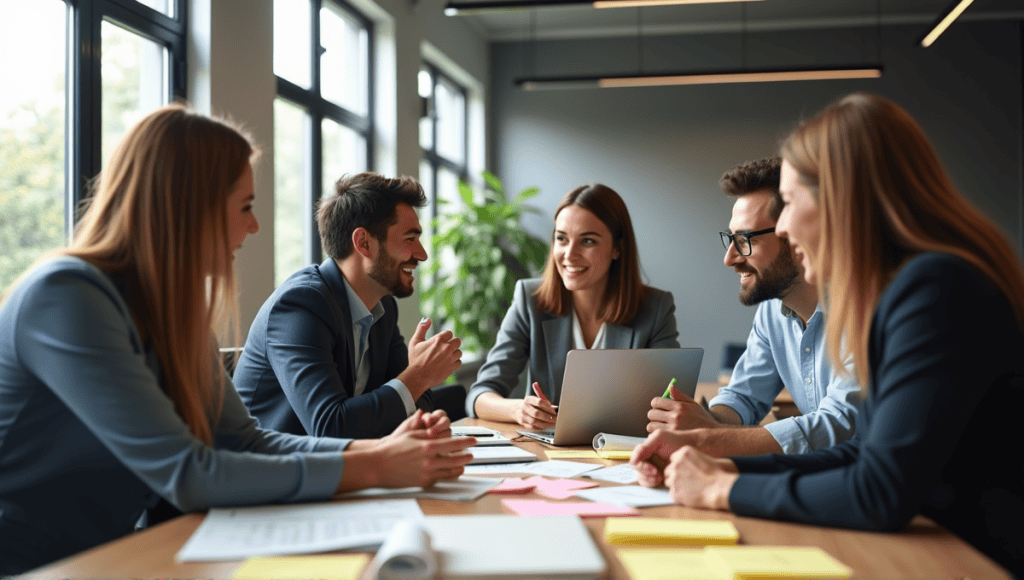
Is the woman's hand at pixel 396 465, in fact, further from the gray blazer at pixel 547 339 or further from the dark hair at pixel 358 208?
the gray blazer at pixel 547 339

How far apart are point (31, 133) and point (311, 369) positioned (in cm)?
142

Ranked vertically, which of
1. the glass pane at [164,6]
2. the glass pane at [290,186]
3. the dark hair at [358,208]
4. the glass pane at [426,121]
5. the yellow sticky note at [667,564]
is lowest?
the yellow sticky note at [667,564]

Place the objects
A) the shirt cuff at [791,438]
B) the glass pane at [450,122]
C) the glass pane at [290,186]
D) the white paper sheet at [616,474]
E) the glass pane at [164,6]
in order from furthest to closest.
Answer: the glass pane at [450,122] < the glass pane at [290,186] < the glass pane at [164,6] < the shirt cuff at [791,438] < the white paper sheet at [616,474]

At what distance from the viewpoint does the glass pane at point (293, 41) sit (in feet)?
13.4

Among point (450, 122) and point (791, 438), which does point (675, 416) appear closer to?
point (791, 438)

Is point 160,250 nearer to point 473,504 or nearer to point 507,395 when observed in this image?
point 473,504

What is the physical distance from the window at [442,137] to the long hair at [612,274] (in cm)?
315

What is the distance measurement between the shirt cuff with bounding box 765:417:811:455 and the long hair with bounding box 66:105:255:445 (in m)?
1.14

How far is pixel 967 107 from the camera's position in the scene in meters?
6.74

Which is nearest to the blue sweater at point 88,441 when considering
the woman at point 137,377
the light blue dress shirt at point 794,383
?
the woman at point 137,377

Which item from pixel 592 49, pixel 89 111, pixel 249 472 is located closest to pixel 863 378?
pixel 249 472

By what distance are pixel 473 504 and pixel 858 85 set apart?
6761 millimetres

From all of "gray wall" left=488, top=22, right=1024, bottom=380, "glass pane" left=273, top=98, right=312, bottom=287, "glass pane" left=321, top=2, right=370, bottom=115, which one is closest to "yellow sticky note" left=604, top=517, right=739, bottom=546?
"glass pane" left=273, top=98, right=312, bottom=287

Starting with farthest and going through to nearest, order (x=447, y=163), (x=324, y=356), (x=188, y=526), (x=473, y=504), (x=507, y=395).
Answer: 1. (x=447, y=163)
2. (x=507, y=395)
3. (x=324, y=356)
4. (x=473, y=504)
5. (x=188, y=526)
